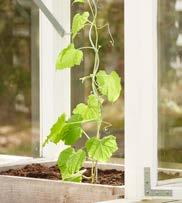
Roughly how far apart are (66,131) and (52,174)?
0.76ft

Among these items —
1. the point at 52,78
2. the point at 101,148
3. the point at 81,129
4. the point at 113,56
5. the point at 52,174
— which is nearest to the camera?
the point at 101,148

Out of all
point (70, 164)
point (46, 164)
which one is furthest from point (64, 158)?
point (46, 164)

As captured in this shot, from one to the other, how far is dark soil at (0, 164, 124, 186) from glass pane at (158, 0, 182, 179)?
0.29 m

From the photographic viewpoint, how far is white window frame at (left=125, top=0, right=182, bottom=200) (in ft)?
6.20

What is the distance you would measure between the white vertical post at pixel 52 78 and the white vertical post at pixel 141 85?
87cm

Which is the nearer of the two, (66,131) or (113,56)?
(66,131)

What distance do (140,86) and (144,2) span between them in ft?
0.84

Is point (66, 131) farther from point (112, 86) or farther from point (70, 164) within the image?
point (112, 86)

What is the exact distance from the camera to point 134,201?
1.87 meters

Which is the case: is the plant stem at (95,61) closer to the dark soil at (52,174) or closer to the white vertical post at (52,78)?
the dark soil at (52,174)

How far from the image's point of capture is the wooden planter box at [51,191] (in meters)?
2.04

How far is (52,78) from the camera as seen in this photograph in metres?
2.72

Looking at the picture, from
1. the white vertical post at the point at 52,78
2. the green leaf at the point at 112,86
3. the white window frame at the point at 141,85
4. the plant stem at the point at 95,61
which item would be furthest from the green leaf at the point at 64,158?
the white vertical post at the point at 52,78

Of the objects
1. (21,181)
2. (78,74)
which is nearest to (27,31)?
(78,74)
